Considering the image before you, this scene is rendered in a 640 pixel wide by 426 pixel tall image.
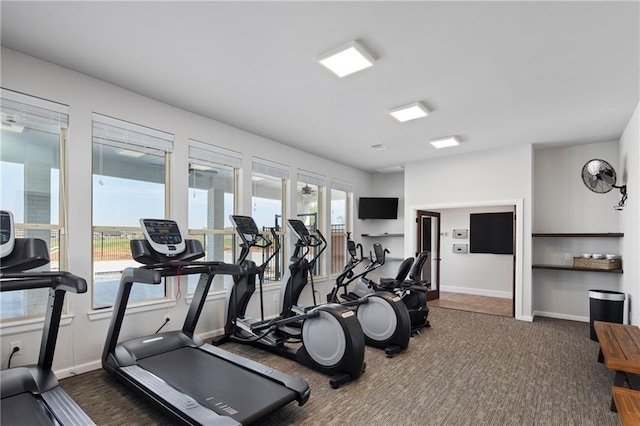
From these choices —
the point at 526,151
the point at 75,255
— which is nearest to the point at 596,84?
the point at 526,151

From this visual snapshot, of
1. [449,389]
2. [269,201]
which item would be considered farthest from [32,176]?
[449,389]

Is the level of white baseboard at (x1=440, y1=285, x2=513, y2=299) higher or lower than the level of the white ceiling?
lower

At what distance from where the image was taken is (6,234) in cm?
218

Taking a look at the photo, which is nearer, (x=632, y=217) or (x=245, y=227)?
(x=632, y=217)

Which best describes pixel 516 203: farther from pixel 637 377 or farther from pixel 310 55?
pixel 310 55

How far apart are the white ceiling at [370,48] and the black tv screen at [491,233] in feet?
10.7

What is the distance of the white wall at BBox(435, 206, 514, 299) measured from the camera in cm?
765

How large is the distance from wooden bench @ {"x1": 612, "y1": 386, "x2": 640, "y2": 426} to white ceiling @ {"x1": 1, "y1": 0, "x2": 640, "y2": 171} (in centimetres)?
257

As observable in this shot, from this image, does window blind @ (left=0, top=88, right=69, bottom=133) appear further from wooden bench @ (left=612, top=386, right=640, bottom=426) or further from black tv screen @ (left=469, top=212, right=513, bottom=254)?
black tv screen @ (left=469, top=212, right=513, bottom=254)

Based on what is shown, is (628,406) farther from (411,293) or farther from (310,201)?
(310,201)

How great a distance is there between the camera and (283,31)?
2527 mm

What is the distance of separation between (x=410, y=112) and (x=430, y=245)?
12.7 feet

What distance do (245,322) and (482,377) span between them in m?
2.64

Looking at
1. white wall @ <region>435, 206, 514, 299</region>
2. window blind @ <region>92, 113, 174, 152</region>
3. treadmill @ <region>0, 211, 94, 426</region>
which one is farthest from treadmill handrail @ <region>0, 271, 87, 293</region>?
white wall @ <region>435, 206, 514, 299</region>
